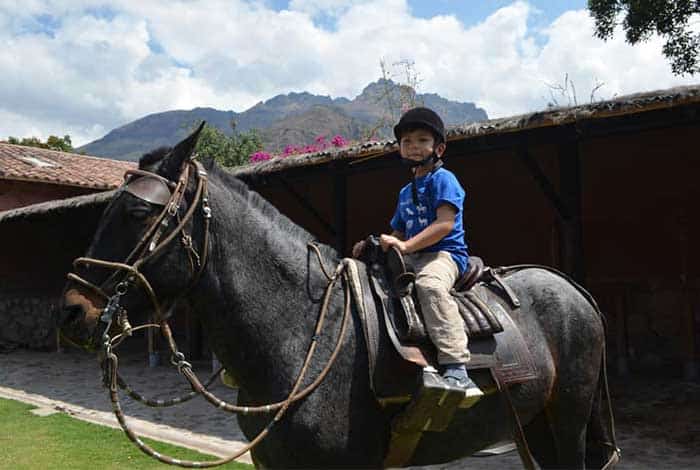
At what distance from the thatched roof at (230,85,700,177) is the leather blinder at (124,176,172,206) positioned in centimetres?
410

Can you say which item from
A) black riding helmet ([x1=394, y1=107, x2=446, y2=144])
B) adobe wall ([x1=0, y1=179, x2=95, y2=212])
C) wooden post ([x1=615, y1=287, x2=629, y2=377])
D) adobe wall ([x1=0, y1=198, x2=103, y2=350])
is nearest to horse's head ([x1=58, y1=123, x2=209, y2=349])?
black riding helmet ([x1=394, y1=107, x2=446, y2=144])

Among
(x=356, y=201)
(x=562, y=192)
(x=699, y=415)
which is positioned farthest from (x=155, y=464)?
(x=356, y=201)

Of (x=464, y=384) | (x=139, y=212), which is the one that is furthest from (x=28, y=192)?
(x=464, y=384)

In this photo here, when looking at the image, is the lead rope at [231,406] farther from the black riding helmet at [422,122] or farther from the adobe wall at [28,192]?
the adobe wall at [28,192]

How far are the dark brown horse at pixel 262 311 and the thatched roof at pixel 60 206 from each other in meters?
6.64

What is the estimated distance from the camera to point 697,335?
27.3ft

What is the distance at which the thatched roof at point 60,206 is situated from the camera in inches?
357

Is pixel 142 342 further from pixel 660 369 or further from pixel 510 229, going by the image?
pixel 660 369

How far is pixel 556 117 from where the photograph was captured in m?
5.29

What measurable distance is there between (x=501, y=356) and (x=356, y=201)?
7.75 meters

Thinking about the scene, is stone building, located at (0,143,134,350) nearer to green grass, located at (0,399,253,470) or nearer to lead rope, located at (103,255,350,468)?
green grass, located at (0,399,253,470)

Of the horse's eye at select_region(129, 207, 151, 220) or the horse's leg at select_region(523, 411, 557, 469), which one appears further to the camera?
the horse's leg at select_region(523, 411, 557, 469)

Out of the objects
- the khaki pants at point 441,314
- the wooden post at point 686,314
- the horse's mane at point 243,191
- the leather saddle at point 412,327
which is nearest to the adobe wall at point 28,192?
the wooden post at point 686,314

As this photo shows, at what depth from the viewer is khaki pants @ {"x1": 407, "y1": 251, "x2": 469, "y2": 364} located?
2.34 m
